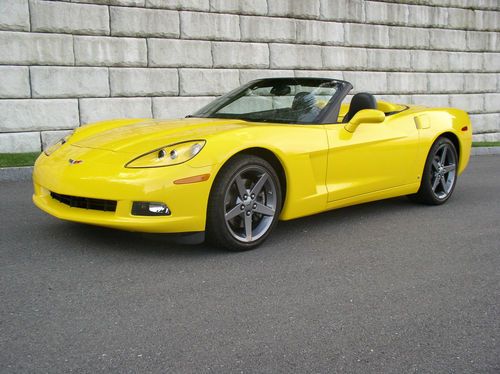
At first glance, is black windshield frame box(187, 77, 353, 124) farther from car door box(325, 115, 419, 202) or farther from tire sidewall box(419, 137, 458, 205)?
tire sidewall box(419, 137, 458, 205)

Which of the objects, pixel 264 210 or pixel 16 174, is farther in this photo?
pixel 16 174

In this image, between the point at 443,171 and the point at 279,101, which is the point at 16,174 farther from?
the point at 443,171

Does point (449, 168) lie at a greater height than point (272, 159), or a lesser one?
lesser

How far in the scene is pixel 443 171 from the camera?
5855 millimetres

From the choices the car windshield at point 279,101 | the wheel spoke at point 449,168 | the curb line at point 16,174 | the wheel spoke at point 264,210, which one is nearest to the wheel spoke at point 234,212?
the wheel spoke at point 264,210

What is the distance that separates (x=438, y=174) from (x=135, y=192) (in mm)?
3297

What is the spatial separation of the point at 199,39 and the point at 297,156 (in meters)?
5.95

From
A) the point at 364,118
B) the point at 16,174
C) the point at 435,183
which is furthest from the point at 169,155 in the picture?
the point at 16,174

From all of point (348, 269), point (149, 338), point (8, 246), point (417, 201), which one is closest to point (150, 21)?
point (417, 201)

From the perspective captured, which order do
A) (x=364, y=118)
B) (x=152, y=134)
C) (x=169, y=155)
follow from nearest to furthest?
Result: (x=169, y=155) → (x=152, y=134) → (x=364, y=118)

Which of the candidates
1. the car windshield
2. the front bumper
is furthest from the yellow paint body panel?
the car windshield

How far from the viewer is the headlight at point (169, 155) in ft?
12.4

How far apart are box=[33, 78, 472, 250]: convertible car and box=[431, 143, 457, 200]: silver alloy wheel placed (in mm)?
131

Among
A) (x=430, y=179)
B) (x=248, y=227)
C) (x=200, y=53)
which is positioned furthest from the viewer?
(x=200, y=53)
